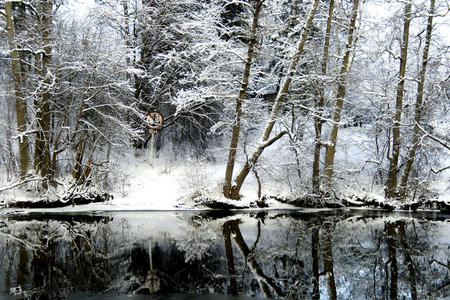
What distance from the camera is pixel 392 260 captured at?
7.79 metres

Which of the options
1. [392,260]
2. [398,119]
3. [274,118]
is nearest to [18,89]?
[274,118]

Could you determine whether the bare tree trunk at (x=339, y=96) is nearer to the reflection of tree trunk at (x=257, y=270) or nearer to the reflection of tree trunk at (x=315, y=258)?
the reflection of tree trunk at (x=315, y=258)

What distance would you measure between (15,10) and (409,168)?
17495 millimetres

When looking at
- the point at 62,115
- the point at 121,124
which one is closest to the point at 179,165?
the point at 121,124

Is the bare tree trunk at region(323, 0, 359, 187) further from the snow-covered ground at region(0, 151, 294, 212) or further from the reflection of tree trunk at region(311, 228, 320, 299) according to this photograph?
the reflection of tree trunk at region(311, 228, 320, 299)

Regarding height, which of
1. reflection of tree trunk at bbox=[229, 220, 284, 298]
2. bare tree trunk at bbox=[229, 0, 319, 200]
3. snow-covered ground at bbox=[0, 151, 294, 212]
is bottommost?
reflection of tree trunk at bbox=[229, 220, 284, 298]

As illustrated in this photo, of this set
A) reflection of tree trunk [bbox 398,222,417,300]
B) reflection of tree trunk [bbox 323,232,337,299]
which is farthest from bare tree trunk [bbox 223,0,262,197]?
reflection of tree trunk [bbox 398,222,417,300]

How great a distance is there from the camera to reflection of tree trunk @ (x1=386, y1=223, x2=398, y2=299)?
6.16 metres

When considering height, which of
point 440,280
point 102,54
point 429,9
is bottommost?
point 440,280

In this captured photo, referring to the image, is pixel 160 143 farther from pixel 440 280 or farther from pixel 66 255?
pixel 440 280

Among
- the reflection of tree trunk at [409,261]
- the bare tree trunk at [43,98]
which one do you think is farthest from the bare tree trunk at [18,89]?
the reflection of tree trunk at [409,261]

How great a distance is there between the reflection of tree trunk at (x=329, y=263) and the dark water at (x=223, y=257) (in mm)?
20

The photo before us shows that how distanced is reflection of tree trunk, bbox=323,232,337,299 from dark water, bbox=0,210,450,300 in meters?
0.02

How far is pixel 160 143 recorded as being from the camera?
1972cm
